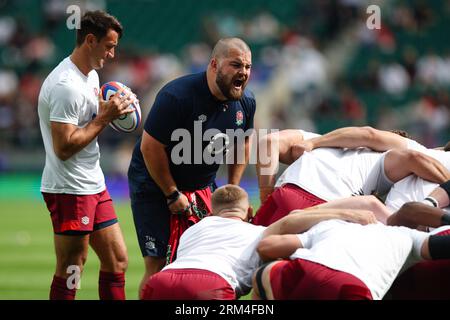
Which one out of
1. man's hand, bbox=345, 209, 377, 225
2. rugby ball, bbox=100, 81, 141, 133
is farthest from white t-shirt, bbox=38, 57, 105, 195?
man's hand, bbox=345, 209, 377, 225

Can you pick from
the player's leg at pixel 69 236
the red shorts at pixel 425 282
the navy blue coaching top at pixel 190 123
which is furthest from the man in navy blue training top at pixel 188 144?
the red shorts at pixel 425 282

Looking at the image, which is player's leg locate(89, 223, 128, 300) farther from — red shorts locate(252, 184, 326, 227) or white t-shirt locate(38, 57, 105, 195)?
red shorts locate(252, 184, 326, 227)

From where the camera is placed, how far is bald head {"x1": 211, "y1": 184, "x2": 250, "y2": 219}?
6152 mm

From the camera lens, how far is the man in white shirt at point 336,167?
21.3ft

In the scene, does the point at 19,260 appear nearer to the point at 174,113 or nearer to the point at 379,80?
the point at 174,113

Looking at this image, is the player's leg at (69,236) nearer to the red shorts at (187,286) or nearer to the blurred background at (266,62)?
the red shorts at (187,286)

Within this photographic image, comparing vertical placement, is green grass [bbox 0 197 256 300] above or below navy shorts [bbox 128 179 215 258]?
below

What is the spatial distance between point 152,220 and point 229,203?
136 cm

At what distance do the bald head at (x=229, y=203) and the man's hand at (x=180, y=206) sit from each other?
0.91m

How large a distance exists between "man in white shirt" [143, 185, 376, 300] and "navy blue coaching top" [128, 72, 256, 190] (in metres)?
1.02

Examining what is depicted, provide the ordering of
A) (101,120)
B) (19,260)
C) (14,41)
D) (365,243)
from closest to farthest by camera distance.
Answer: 1. (365,243)
2. (101,120)
3. (19,260)
4. (14,41)

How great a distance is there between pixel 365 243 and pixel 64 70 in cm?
277

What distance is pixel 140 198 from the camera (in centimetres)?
741

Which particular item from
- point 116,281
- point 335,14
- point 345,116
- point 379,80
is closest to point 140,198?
point 116,281
